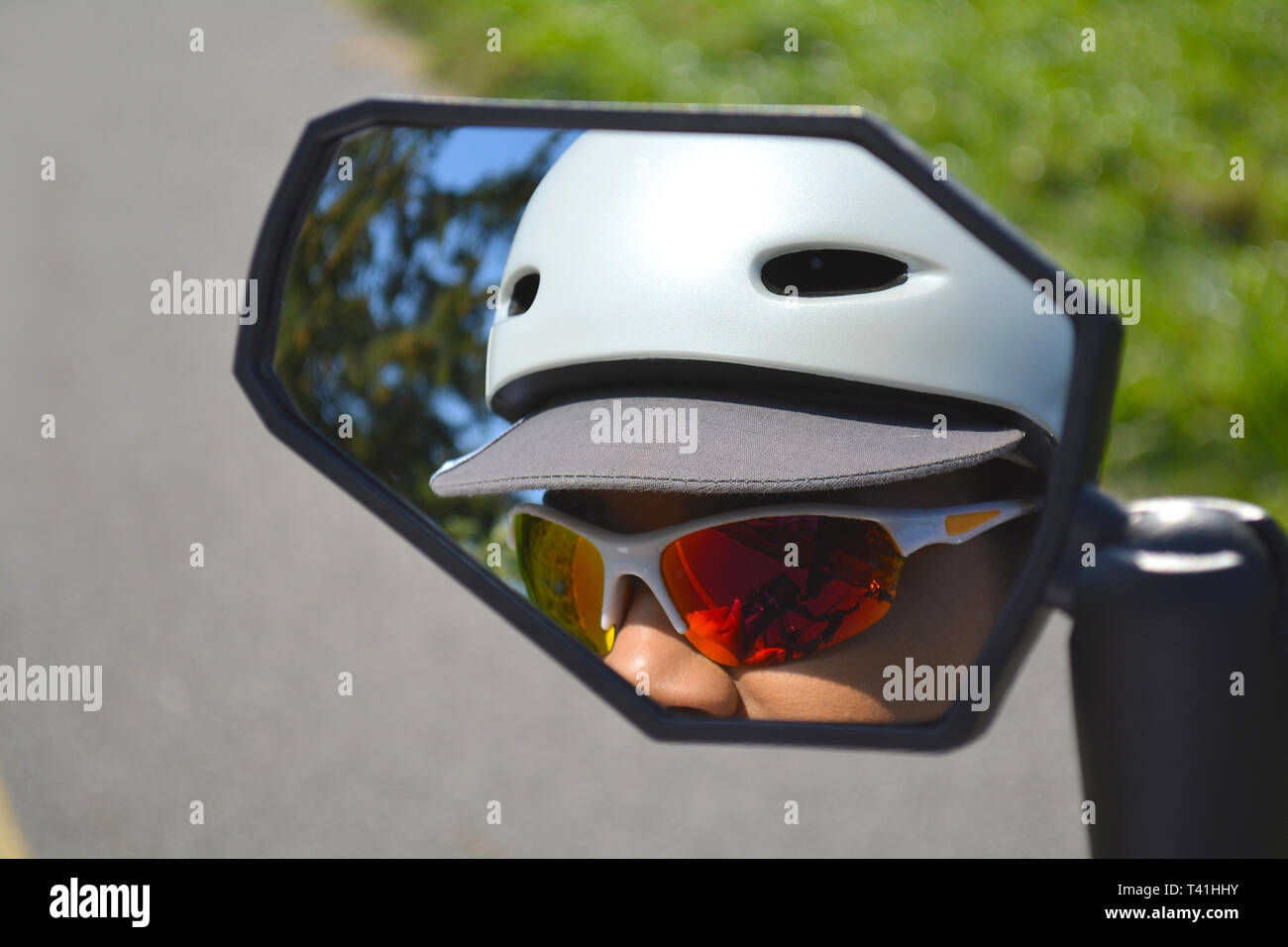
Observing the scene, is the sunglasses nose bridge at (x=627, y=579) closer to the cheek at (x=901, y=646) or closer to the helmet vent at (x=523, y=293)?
the cheek at (x=901, y=646)

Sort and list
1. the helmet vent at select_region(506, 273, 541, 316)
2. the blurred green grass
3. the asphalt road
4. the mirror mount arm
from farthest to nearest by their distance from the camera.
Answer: the blurred green grass → the asphalt road → the helmet vent at select_region(506, 273, 541, 316) → the mirror mount arm

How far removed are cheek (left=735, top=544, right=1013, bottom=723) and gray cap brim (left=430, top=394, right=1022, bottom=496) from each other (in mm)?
153

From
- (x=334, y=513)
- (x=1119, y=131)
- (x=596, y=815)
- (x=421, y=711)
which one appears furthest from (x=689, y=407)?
(x=1119, y=131)

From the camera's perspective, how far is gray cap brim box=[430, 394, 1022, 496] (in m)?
1.62

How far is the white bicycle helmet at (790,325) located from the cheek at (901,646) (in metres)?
0.17

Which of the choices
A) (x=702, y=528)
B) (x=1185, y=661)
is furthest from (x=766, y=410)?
(x=1185, y=661)

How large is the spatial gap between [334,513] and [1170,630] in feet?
16.2

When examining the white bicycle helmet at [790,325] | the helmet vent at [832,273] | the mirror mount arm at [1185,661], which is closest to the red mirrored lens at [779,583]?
the white bicycle helmet at [790,325]

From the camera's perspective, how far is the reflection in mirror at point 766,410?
163 centimetres

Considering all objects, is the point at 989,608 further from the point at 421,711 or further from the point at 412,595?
the point at 412,595

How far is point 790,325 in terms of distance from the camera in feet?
5.47

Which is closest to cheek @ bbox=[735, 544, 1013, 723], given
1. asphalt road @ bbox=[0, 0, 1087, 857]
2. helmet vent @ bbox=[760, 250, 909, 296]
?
helmet vent @ bbox=[760, 250, 909, 296]

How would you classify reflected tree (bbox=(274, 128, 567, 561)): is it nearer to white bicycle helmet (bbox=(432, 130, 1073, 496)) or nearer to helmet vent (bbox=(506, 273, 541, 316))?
helmet vent (bbox=(506, 273, 541, 316))

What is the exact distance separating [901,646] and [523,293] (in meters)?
0.77
